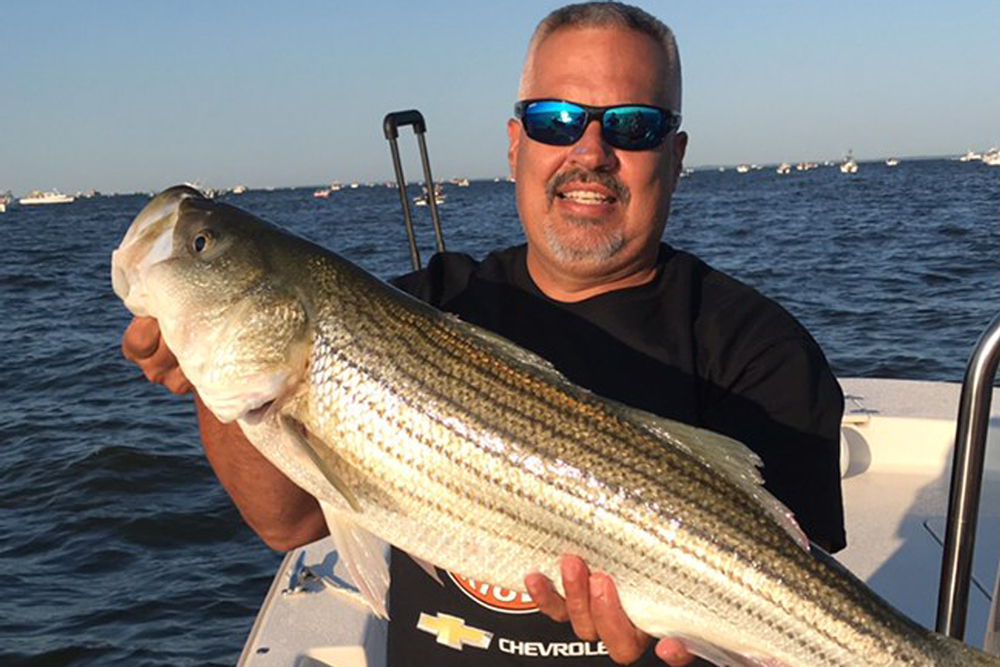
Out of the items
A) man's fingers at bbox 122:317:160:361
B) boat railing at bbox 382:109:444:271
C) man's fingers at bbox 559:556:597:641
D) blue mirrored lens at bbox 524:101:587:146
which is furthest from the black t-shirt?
boat railing at bbox 382:109:444:271

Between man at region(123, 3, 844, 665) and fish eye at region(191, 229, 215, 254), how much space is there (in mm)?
299

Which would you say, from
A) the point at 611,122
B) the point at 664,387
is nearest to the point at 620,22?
the point at 611,122

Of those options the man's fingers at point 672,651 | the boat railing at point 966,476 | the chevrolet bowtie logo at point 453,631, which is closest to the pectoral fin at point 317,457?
the chevrolet bowtie logo at point 453,631

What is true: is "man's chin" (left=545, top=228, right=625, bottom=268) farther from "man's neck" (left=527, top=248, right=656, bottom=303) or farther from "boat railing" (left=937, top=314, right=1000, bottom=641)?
"boat railing" (left=937, top=314, right=1000, bottom=641)

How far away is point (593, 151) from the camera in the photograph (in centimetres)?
358

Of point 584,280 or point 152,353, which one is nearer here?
point 152,353

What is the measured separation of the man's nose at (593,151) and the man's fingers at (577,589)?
152 cm

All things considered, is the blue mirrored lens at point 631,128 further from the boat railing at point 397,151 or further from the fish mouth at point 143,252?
the boat railing at point 397,151

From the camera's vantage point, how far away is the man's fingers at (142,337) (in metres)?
3.04

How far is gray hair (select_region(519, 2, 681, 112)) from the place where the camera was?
3.67 m

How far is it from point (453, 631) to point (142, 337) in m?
1.43

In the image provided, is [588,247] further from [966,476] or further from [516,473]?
[966,476]

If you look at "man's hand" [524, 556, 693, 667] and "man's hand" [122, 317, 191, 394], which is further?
"man's hand" [122, 317, 191, 394]

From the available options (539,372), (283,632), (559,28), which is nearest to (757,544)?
(539,372)
